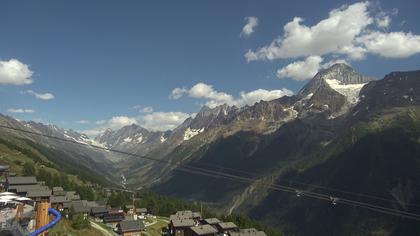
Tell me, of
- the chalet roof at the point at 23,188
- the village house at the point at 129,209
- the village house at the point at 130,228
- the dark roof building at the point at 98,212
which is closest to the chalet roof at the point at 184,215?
the village house at the point at 130,228

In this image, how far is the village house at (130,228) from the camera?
484 feet

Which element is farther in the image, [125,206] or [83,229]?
[125,206]

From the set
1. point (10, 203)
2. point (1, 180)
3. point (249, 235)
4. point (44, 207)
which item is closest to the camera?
point (10, 203)

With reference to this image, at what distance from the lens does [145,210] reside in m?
195

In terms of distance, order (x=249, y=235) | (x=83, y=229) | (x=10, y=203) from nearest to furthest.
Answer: (x=10, y=203)
(x=83, y=229)
(x=249, y=235)

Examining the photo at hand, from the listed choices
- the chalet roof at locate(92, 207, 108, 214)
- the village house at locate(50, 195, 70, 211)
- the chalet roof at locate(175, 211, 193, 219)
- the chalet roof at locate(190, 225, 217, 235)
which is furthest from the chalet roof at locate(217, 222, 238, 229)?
the village house at locate(50, 195, 70, 211)

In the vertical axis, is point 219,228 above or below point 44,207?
below

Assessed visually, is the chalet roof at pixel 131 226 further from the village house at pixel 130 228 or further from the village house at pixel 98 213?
the village house at pixel 98 213

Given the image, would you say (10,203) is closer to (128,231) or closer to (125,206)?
(128,231)

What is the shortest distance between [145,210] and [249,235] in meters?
65.4

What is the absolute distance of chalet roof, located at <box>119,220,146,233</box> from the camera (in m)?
148

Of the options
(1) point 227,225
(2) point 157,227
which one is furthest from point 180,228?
(1) point 227,225

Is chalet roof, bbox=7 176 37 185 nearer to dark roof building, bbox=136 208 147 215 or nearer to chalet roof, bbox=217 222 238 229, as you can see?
dark roof building, bbox=136 208 147 215

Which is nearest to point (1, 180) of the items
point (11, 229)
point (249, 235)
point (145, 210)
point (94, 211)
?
point (94, 211)
